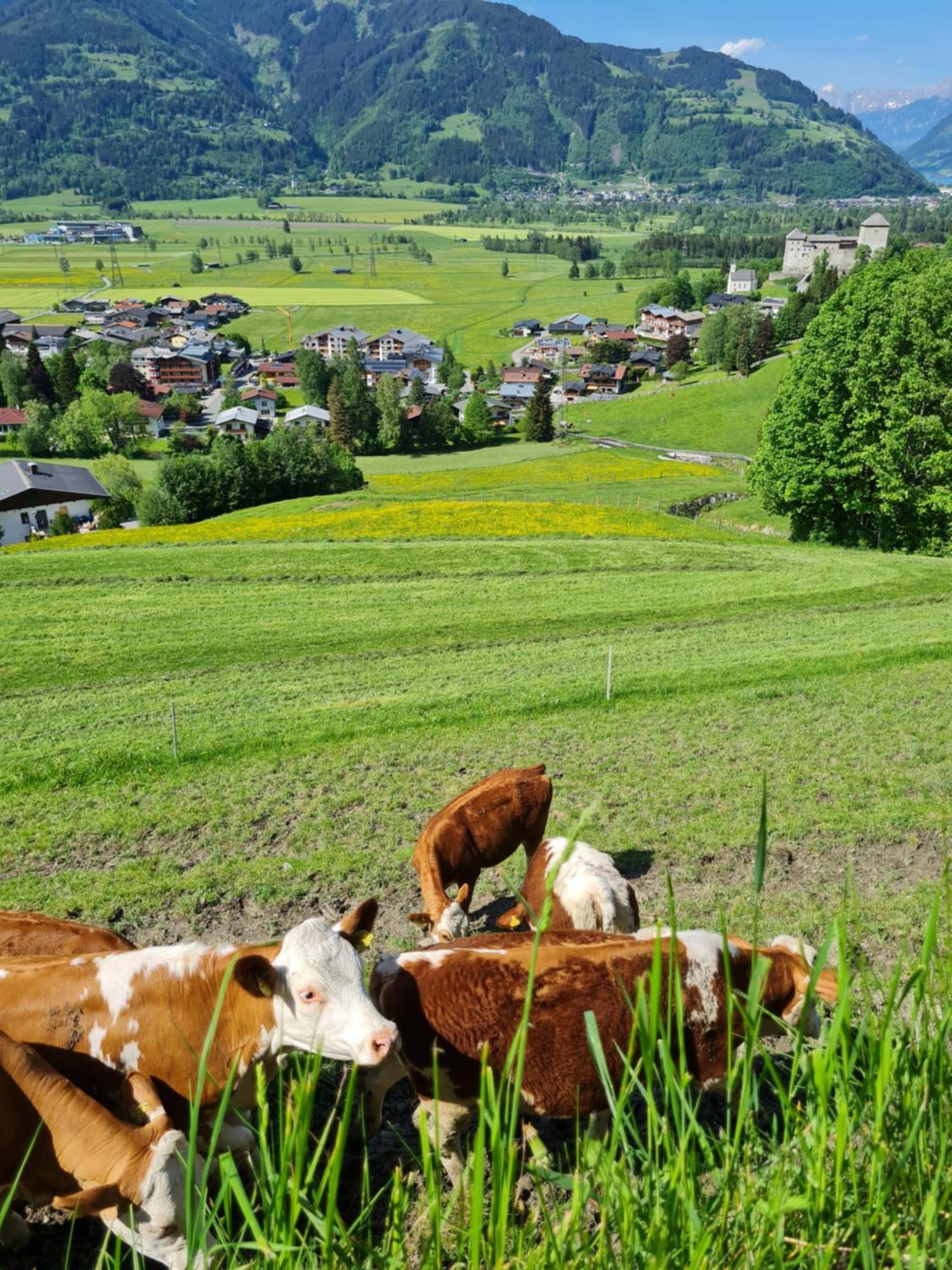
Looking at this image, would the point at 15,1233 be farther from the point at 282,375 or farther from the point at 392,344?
the point at 392,344

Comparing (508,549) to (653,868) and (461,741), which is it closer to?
(461,741)

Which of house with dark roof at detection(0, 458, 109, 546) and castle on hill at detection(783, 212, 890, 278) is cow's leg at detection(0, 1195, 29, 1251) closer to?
house with dark roof at detection(0, 458, 109, 546)

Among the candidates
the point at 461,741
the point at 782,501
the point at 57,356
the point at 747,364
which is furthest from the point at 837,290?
the point at 57,356

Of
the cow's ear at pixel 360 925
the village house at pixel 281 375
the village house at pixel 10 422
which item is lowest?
the cow's ear at pixel 360 925

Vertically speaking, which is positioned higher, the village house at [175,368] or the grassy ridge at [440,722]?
the village house at [175,368]

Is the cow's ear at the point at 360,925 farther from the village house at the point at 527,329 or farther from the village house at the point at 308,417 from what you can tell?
the village house at the point at 527,329

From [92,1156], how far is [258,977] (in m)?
Result: 1.18

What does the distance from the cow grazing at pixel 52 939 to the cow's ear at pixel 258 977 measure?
1911mm

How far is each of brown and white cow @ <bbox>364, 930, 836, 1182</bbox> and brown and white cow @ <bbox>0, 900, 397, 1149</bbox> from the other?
1.90 ft

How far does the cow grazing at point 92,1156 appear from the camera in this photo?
4469 mm

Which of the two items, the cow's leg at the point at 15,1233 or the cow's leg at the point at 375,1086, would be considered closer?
the cow's leg at the point at 15,1233

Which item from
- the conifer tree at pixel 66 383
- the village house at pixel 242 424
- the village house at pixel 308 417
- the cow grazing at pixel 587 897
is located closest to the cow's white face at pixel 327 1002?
the cow grazing at pixel 587 897

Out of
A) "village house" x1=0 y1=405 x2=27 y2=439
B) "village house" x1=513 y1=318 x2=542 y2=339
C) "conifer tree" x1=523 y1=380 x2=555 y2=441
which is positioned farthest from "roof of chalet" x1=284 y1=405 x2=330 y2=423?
"village house" x1=513 y1=318 x2=542 y2=339

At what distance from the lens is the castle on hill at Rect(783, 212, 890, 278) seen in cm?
15975
